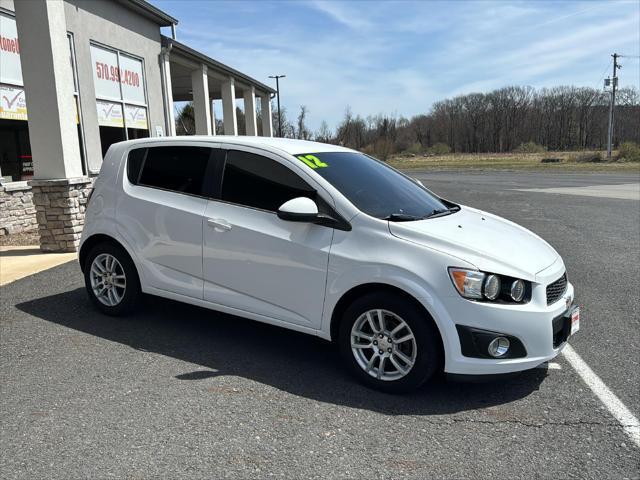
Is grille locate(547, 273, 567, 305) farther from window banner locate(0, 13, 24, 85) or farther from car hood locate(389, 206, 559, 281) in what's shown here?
window banner locate(0, 13, 24, 85)

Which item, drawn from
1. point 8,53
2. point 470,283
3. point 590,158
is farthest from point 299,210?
point 590,158

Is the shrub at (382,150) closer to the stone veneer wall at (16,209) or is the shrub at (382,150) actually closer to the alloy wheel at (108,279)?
the stone veneer wall at (16,209)

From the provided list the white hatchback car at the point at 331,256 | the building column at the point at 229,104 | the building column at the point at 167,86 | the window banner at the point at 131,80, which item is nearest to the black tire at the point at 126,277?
the white hatchback car at the point at 331,256

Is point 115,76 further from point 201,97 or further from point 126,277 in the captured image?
point 126,277

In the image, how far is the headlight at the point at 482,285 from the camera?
331 cm

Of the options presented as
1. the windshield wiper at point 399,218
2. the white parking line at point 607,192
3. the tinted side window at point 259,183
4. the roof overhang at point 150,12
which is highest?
the roof overhang at point 150,12

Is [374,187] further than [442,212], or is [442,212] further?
[442,212]

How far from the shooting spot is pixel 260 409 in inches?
133

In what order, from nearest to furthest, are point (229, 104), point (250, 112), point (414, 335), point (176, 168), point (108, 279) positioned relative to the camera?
point (414, 335), point (176, 168), point (108, 279), point (229, 104), point (250, 112)

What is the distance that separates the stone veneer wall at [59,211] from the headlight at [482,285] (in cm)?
696

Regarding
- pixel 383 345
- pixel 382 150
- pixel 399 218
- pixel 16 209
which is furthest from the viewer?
pixel 382 150

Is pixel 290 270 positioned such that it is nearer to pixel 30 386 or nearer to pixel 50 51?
pixel 30 386

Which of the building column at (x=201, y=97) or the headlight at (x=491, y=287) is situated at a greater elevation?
the building column at (x=201, y=97)

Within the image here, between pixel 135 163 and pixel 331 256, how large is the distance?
95.6 inches
